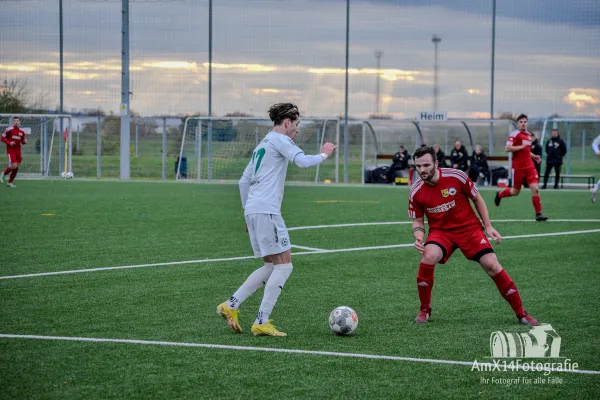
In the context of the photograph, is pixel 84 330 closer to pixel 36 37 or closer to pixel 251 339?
pixel 251 339

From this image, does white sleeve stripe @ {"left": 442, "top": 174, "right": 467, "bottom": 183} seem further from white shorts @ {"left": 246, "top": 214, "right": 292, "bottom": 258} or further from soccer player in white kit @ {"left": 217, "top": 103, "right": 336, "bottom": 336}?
white shorts @ {"left": 246, "top": 214, "right": 292, "bottom": 258}

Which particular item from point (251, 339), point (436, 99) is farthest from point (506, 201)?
point (251, 339)

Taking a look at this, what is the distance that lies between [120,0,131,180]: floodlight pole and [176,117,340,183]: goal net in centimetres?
233

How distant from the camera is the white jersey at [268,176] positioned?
7066mm

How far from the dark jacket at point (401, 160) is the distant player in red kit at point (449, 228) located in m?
26.0

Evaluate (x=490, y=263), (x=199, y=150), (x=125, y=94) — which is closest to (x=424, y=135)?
(x=199, y=150)

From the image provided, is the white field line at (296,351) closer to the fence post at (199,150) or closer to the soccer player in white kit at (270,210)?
the soccer player in white kit at (270,210)

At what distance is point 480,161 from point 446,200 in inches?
996

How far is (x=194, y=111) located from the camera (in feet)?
128

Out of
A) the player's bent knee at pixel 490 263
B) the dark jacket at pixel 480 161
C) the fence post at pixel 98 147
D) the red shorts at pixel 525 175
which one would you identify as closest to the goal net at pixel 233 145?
the fence post at pixel 98 147

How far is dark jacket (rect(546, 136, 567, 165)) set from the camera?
Result: 99.5ft

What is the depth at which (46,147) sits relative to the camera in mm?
38594

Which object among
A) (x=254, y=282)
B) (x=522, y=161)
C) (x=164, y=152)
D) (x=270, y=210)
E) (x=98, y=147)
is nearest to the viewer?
(x=270, y=210)

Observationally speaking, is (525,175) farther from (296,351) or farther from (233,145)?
(233,145)
